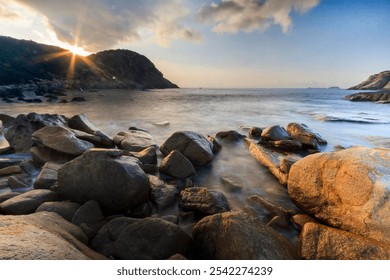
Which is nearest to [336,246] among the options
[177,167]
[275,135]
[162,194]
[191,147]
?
[162,194]

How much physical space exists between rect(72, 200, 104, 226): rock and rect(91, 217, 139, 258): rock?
0.32 meters

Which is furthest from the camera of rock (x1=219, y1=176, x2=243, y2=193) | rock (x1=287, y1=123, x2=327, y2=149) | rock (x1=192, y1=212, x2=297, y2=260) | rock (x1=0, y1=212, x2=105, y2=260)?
rock (x1=287, y1=123, x2=327, y2=149)

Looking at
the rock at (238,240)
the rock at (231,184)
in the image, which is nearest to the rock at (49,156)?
the rock at (231,184)

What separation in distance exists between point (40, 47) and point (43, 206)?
315 ft

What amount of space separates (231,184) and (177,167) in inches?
44.0

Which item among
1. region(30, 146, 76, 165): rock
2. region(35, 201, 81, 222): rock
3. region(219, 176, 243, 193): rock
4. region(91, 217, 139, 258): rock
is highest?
region(30, 146, 76, 165): rock

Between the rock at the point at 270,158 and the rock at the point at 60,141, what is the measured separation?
13.4 feet

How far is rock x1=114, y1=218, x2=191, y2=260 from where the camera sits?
230 cm

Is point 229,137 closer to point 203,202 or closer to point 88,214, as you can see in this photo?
point 203,202

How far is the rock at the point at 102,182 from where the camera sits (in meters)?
3.09

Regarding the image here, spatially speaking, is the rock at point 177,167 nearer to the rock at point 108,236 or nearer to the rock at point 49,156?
the rock at point 108,236

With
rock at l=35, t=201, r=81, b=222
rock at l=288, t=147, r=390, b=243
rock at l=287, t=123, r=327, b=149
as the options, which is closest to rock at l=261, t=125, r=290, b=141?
rock at l=287, t=123, r=327, b=149

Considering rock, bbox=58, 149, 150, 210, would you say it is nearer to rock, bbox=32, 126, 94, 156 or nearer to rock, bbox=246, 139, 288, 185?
rock, bbox=32, 126, 94, 156
